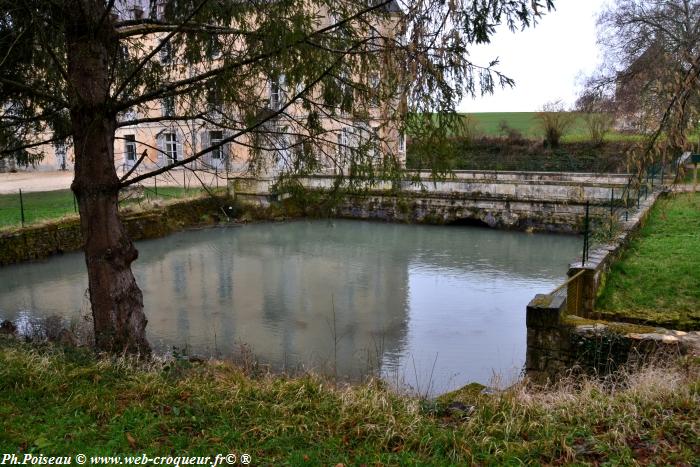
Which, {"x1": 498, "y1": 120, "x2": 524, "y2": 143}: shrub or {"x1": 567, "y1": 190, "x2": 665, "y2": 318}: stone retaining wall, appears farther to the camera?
{"x1": 498, "y1": 120, "x2": 524, "y2": 143}: shrub

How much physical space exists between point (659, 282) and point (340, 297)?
16.7 ft

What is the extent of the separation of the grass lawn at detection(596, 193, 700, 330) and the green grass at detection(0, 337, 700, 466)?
8.16ft

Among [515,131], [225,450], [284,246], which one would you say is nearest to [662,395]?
[225,450]

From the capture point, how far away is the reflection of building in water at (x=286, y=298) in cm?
803

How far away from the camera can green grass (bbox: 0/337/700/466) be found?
10.6ft

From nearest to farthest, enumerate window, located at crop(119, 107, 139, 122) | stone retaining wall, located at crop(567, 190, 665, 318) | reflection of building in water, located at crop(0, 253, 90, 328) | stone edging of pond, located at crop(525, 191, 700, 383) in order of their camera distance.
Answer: stone edging of pond, located at crop(525, 191, 700, 383) < window, located at crop(119, 107, 139, 122) < stone retaining wall, located at crop(567, 190, 665, 318) < reflection of building in water, located at crop(0, 253, 90, 328)

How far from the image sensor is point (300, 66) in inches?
187

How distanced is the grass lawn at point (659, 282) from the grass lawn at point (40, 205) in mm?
9443

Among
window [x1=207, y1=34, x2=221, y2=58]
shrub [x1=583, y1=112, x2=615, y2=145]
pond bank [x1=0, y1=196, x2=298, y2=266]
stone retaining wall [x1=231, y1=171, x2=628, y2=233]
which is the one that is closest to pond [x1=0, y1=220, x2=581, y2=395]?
pond bank [x1=0, y1=196, x2=298, y2=266]

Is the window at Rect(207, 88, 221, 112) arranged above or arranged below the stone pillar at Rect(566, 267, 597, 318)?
above

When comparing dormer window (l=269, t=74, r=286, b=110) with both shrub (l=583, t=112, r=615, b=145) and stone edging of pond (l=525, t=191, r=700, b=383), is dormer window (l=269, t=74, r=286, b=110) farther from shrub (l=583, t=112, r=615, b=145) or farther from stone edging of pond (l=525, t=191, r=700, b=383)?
shrub (l=583, t=112, r=615, b=145)

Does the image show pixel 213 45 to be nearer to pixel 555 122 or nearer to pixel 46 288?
pixel 46 288

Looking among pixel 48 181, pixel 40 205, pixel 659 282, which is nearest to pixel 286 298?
pixel 659 282

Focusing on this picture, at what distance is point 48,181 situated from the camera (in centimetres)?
2394
